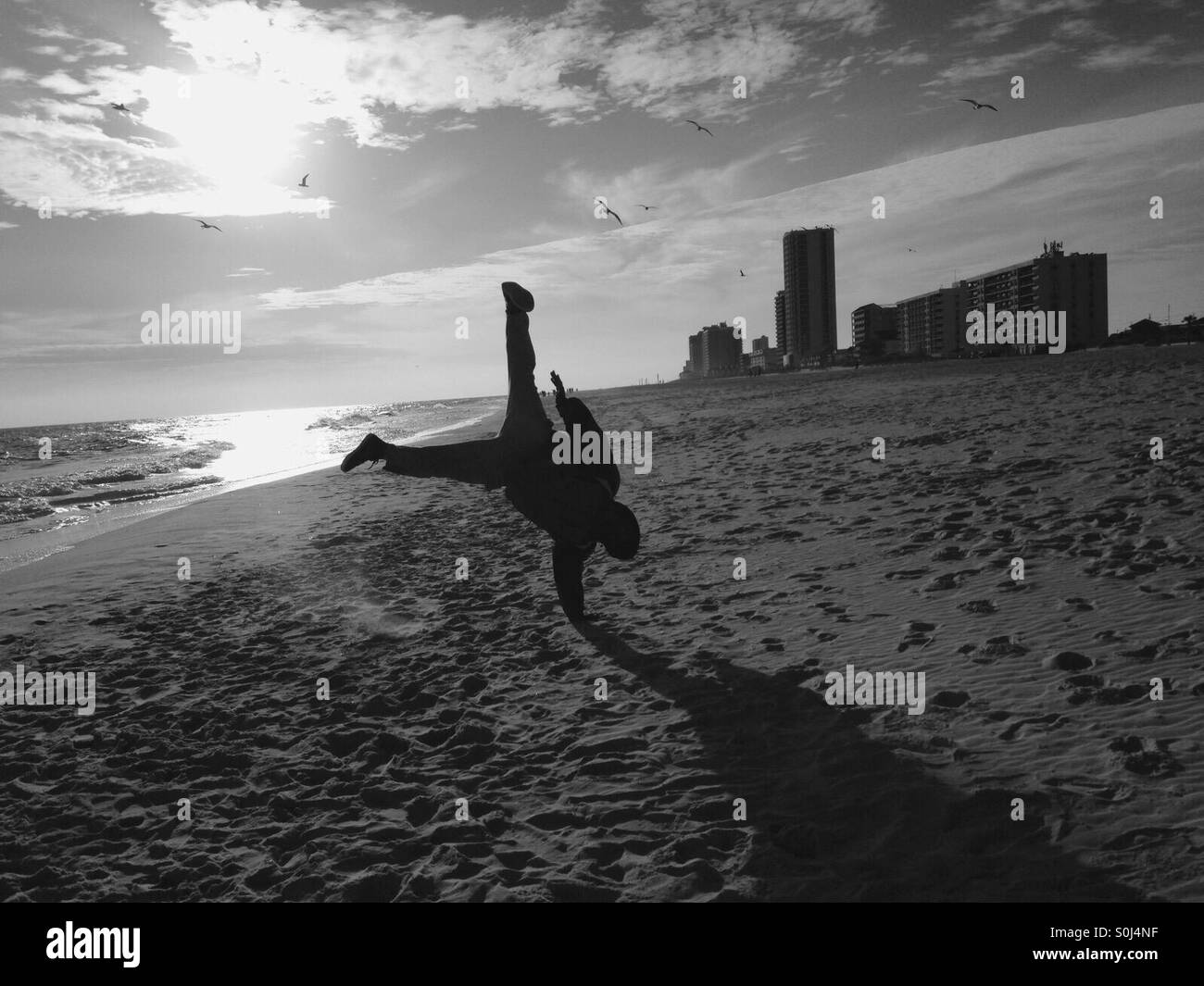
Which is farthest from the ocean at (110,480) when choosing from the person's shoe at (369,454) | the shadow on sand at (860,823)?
the shadow on sand at (860,823)

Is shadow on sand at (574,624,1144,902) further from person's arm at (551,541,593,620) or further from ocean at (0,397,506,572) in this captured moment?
ocean at (0,397,506,572)

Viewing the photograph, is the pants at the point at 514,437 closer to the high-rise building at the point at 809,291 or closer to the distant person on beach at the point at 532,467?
the distant person on beach at the point at 532,467

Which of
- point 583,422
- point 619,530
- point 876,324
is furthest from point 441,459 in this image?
point 876,324

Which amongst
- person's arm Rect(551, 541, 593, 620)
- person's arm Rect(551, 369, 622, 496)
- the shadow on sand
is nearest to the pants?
person's arm Rect(551, 369, 622, 496)

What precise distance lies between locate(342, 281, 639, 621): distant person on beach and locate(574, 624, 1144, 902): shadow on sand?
257 cm

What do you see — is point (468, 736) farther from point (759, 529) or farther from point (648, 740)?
point (759, 529)

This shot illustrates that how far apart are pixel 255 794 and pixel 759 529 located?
27.3 feet

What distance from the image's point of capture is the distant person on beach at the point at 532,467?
23.9 ft

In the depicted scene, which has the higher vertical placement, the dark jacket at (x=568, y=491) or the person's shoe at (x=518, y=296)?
the person's shoe at (x=518, y=296)

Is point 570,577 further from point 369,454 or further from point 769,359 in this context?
point 769,359

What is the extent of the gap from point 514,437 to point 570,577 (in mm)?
2123

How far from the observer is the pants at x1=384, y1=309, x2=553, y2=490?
24.1 feet

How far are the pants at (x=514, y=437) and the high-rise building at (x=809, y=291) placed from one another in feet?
485
